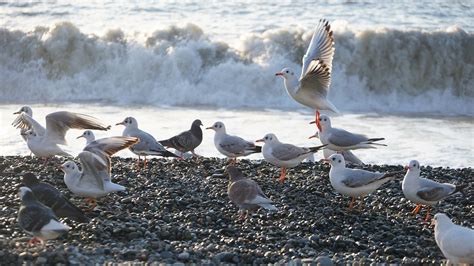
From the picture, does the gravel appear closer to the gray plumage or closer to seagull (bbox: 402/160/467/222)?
seagull (bbox: 402/160/467/222)

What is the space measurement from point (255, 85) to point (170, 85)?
187cm

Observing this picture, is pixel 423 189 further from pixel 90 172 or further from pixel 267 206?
pixel 90 172

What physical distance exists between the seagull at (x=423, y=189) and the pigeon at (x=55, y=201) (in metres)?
3.33

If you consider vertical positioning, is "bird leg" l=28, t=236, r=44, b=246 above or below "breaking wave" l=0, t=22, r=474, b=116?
above

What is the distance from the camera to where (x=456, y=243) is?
765cm

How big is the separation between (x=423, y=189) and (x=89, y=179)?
3.36 meters

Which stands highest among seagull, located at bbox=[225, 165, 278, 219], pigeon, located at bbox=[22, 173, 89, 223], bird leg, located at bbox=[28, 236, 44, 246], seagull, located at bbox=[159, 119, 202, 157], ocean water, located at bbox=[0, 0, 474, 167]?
pigeon, located at bbox=[22, 173, 89, 223]

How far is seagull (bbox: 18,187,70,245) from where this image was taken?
786 cm

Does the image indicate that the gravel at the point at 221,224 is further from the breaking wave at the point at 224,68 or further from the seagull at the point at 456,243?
the breaking wave at the point at 224,68

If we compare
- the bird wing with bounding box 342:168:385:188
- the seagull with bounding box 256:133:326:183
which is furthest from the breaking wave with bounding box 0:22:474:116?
the bird wing with bounding box 342:168:385:188

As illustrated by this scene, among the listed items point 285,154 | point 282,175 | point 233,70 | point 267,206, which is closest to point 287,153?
point 285,154

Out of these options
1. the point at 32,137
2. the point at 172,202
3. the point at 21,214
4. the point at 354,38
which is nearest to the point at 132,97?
the point at 354,38

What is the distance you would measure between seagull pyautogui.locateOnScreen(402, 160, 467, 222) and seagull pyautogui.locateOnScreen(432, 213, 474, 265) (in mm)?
1680

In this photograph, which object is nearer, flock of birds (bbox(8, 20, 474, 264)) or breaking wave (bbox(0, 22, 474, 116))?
flock of birds (bbox(8, 20, 474, 264))
